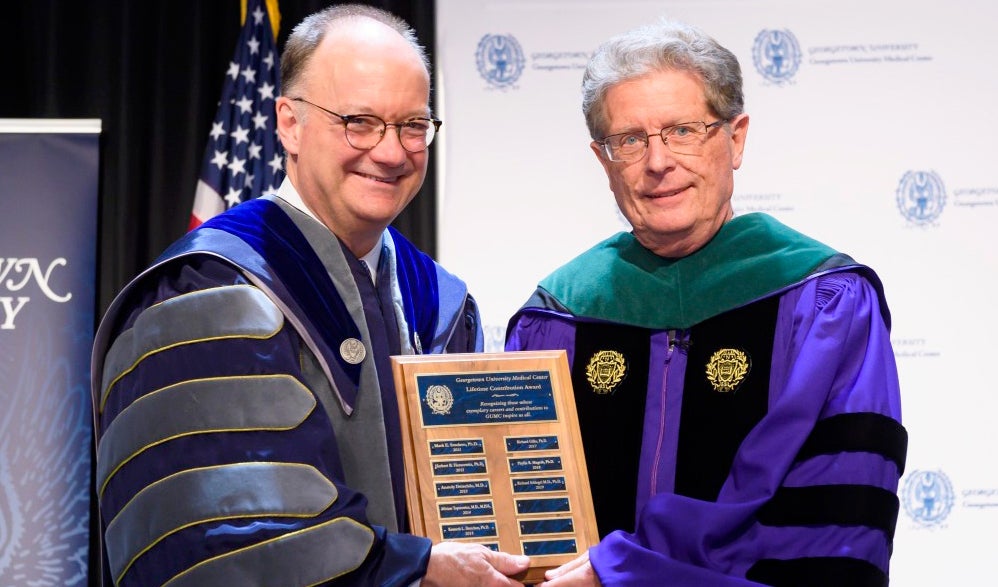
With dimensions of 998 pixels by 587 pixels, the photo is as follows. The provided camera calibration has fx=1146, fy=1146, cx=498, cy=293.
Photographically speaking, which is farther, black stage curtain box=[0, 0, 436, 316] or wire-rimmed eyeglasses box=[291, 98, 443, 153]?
black stage curtain box=[0, 0, 436, 316]

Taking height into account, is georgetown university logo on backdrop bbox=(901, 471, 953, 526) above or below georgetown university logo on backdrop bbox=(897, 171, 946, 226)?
below

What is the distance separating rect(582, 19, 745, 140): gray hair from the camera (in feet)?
9.16

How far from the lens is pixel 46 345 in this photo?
5.34 m

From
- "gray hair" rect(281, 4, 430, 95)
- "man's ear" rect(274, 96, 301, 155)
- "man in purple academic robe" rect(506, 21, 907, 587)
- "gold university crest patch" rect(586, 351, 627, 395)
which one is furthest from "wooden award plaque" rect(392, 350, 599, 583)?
"gray hair" rect(281, 4, 430, 95)

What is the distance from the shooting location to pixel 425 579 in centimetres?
244

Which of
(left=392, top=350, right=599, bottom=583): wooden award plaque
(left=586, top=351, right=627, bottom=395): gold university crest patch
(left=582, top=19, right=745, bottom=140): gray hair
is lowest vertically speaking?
(left=392, top=350, right=599, bottom=583): wooden award plaque

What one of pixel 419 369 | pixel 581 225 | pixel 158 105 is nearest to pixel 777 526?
pixel 419 369

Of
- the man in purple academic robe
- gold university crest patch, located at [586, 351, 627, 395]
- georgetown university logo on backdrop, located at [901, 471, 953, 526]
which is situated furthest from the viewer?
georgetown university logo on backdrop, located at [901, 471, 953, 526]

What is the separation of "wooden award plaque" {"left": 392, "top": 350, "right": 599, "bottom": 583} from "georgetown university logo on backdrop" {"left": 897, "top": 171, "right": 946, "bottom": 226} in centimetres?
354

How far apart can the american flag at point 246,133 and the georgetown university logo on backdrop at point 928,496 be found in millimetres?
3402

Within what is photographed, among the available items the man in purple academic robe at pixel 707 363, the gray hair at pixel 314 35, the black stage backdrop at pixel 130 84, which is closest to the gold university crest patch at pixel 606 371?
the man in purple academic robe at pixel 707 363

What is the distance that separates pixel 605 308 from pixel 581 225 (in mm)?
2774

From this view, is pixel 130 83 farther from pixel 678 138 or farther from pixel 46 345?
pixel 678 138

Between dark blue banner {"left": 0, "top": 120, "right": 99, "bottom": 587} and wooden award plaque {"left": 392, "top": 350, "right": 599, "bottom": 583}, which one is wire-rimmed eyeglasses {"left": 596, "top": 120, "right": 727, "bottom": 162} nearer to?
wooden award plaque {"left": 392, "top": 350, "right": 599, "bottom": 583}
